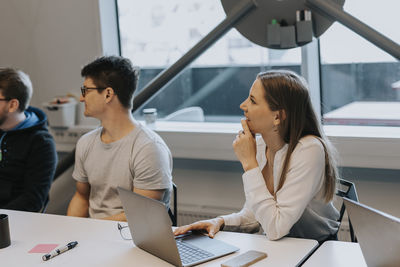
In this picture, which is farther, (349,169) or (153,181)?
(349,169)

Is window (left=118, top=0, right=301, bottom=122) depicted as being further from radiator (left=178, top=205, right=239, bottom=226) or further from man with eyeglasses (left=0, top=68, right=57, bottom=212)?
man with eyeglasses (left=0, top=68, right=57, bottom=212)

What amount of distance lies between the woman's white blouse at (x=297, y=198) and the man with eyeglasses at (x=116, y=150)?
1.51 ft

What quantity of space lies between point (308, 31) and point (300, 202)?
106 cm

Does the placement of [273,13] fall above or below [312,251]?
above

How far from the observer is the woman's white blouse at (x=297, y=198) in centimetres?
180

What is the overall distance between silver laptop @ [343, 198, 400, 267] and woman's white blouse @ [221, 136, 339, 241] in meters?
Result: 0.38

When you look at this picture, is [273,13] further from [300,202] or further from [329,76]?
[300,202]

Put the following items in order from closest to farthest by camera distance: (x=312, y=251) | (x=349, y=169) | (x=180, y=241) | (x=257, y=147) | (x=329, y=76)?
(x=312, y=251)
(x=180, y=241)
(x=257, y=147)
(x=349, y=169)
(x=329, y=76)

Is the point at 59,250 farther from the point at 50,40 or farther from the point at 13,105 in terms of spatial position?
the point at 50,40

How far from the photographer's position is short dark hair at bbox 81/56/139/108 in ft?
7.83

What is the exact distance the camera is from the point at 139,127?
7.85 ft

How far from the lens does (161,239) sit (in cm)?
160

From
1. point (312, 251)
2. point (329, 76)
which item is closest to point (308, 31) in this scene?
point (329, 76)

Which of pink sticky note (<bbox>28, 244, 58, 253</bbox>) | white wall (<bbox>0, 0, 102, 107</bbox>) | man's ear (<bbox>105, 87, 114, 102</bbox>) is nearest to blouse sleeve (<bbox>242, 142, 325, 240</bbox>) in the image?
pink sticky note (<bbox>28, 244, 58, 253</bbox>)
